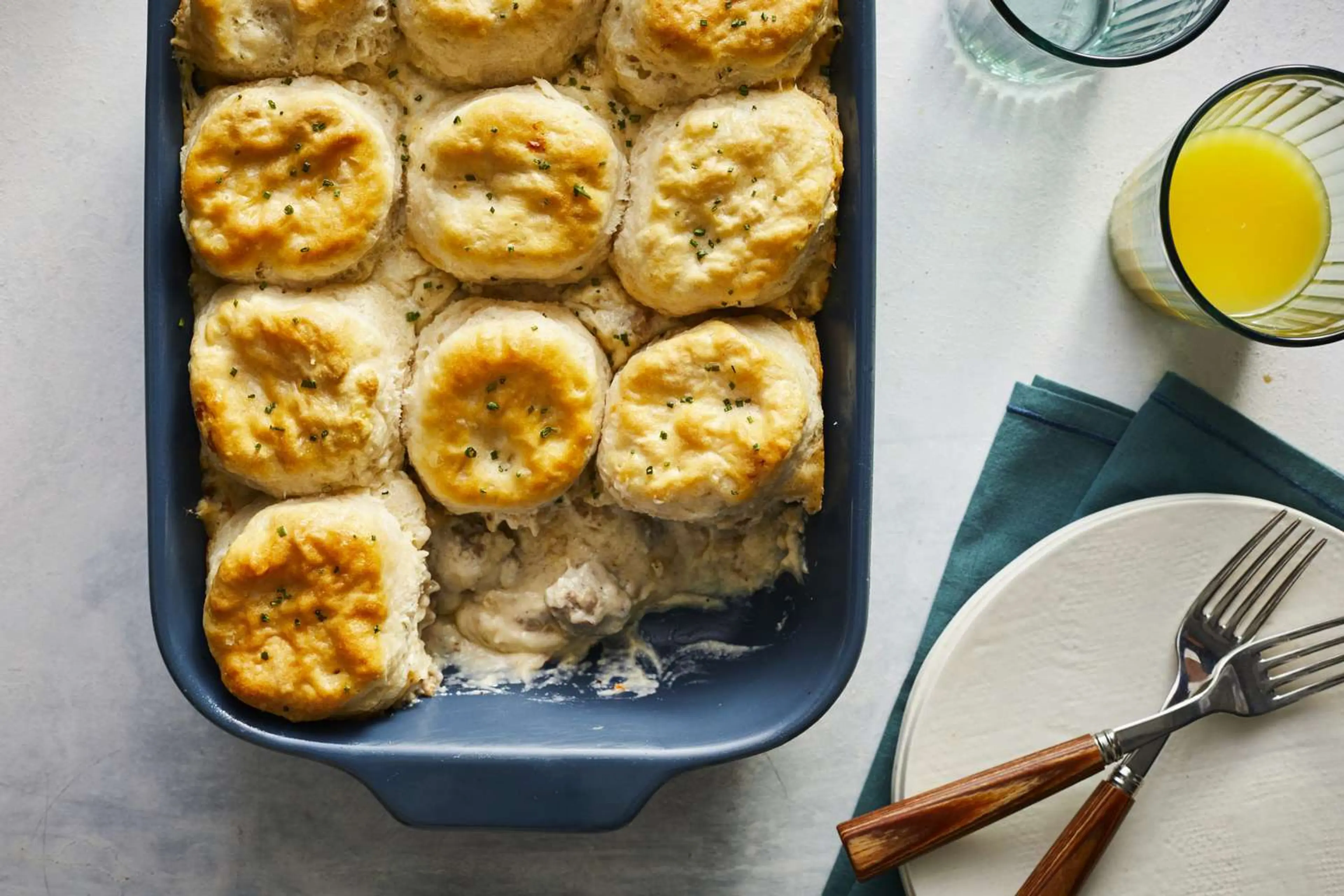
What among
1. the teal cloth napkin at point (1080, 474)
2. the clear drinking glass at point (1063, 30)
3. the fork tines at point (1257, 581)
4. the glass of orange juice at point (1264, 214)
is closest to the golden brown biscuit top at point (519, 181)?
the clear drinking glass at point (1063, 30)

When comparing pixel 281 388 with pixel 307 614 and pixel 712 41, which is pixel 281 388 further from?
pixel 712 41

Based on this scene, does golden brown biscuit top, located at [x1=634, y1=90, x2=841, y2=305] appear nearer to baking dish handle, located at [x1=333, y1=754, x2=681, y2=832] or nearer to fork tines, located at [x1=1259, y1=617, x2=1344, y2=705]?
baking dish handle, located at [x1=333, y1=754, x2=681, y2=832]

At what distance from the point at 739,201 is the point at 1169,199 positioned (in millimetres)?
958

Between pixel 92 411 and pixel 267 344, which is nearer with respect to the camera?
pixel 267 344

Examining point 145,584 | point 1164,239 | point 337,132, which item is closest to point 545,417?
point 337,132

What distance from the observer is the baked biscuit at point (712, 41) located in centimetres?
208

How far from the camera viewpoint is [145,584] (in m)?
2.61

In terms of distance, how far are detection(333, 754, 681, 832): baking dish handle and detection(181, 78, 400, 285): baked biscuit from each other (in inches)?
38.0

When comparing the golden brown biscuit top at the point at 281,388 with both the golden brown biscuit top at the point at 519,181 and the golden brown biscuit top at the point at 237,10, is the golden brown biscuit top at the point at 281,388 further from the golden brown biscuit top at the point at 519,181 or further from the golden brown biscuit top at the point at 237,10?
the golden brown biscuit top at the point at 237,10

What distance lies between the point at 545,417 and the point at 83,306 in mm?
1243

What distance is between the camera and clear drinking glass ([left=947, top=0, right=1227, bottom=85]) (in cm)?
242

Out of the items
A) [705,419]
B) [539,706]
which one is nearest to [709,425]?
[705,419]

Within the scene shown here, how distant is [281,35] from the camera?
219 centimetres

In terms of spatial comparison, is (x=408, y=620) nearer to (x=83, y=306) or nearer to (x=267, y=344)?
(x=267, y=344)
